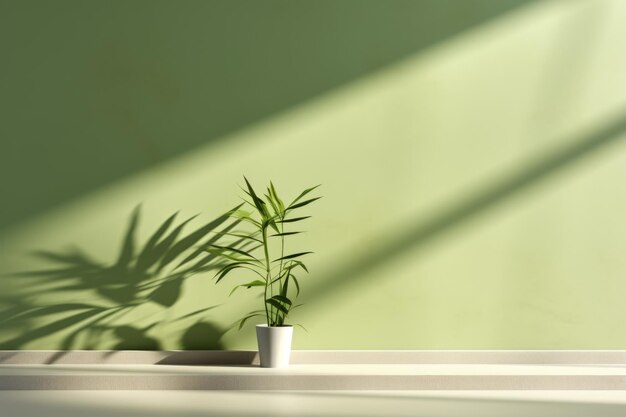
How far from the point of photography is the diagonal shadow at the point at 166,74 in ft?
14.6

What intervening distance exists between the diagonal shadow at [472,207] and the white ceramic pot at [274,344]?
0.38 metres

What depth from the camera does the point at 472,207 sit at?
4.53 m

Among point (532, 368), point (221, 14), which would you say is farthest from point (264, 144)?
point (532, 368)

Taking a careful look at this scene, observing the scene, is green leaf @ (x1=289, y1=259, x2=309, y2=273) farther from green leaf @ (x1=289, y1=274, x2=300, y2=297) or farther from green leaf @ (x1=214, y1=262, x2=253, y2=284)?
green leaf @ (x1=214, y1=262, x2=253, y2=284)

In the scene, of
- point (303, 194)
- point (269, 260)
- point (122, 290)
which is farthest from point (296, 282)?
point (122, 290)

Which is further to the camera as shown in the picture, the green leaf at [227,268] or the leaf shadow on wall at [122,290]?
the leaf shadow on wall at [122,290]

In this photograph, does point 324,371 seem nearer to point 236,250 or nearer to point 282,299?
point 282,299

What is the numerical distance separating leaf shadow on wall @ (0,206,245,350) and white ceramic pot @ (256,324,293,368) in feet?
1.24

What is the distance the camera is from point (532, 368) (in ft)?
14.0

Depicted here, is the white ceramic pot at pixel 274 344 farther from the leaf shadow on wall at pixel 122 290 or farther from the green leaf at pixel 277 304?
the leaf shadow on wall at pixel 122 290

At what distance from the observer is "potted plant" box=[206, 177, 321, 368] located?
13.5ft

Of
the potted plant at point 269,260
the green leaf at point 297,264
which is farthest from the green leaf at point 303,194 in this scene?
the green leaf at point 297,264

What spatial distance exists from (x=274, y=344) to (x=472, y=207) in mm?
1467

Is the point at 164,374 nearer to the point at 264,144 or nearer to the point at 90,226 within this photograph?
the point at 90,226
